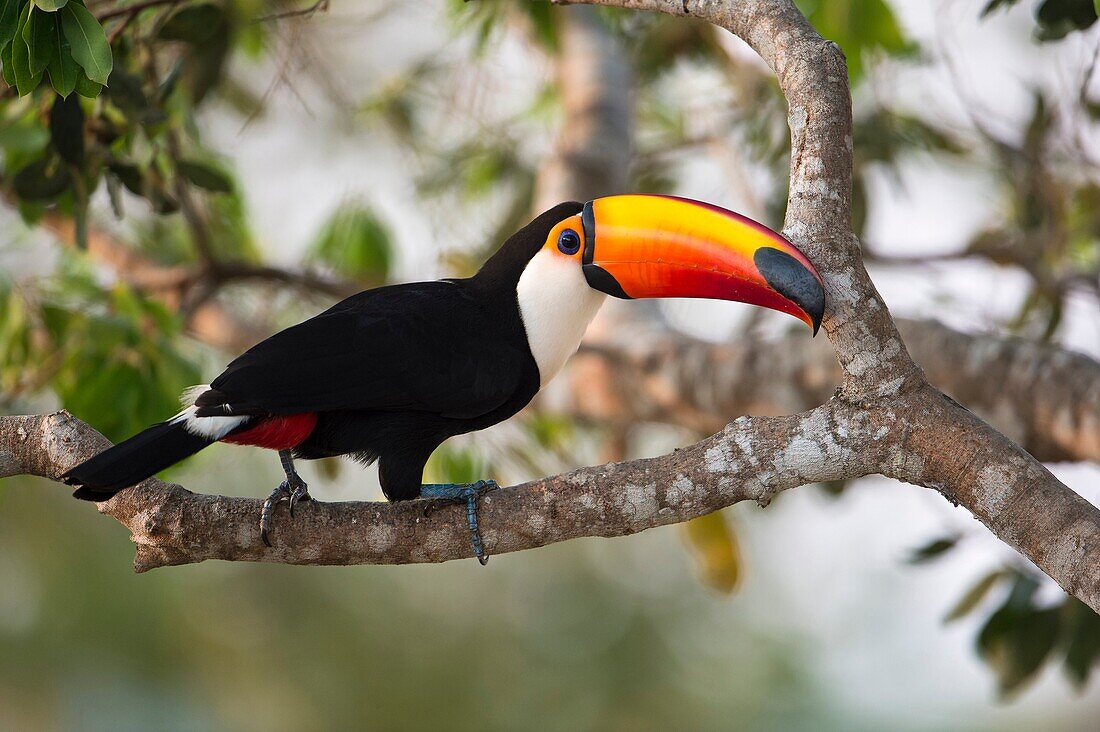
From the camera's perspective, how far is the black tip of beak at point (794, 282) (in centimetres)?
177

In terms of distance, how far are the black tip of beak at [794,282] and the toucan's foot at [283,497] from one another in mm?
895

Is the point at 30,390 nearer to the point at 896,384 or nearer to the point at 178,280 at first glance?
the point at 178,280

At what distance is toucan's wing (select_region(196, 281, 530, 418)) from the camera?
206 centimetres

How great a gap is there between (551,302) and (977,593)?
171 centimetres

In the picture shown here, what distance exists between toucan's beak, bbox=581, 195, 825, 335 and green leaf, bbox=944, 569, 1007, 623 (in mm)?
1636

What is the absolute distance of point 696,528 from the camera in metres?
3.62

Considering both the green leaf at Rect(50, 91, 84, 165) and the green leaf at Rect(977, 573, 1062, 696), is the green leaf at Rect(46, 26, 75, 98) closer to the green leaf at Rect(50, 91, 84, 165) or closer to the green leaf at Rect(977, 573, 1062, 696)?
the green leaf at Rect(50, 91, 84, 165)

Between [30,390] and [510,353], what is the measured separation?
1645 mm

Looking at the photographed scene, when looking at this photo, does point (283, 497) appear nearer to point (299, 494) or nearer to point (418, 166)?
point (299, 494)

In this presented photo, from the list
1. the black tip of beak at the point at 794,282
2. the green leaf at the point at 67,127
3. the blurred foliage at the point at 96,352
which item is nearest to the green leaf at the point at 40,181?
the green leaf at the point at 67,127

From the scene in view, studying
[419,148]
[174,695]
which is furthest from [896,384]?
[174,695]

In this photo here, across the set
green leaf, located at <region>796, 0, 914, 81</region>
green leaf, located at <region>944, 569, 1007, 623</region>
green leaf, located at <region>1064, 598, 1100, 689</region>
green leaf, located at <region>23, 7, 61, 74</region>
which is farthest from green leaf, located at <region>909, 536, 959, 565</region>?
green leaf, located at <region>23, 7, 61, 74</region>

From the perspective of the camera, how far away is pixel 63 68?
1.82 meters

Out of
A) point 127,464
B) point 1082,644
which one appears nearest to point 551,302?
point 127,464
